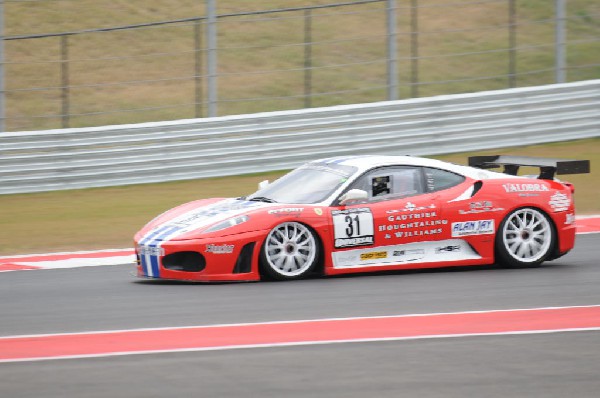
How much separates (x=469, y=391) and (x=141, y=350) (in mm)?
2292

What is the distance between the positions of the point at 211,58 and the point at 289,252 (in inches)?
345

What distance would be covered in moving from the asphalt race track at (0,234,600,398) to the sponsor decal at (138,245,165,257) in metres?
0.30

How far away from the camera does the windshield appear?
10617 mm

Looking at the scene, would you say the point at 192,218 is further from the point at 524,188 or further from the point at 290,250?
the point at 524,188

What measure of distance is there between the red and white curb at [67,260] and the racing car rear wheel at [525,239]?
3.81 m

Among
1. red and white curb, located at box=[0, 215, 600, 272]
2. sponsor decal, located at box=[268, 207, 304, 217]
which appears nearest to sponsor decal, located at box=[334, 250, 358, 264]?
sponsor decal, located at box=[268, 207, 304, 217]

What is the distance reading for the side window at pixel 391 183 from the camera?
10.7 m

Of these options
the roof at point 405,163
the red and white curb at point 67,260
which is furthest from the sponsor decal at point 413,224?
the red and white curb at point 67,260

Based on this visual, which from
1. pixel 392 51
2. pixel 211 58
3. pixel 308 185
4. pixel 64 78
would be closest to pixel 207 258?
pixel 308 185

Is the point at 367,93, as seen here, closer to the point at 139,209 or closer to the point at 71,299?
the point at 139,209

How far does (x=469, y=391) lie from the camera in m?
6.41

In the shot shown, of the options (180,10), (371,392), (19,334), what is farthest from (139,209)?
(180,10)

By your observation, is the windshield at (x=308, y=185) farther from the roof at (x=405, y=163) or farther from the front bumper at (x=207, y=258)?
the front bumper at (x=207, y=258)

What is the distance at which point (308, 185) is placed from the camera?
10.9m
